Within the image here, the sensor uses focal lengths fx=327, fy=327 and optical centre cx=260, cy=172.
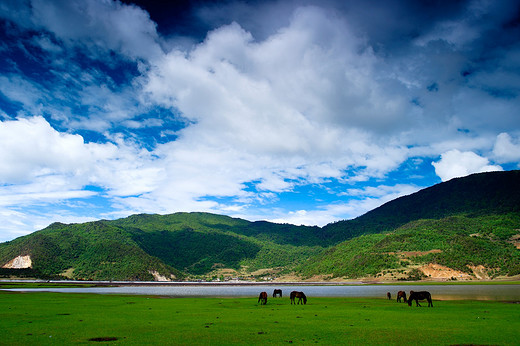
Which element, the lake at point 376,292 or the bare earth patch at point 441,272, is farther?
the bare earth patch at point 441,272

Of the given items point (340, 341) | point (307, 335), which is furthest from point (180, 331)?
point (340, 341)

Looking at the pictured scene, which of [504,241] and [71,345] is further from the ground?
[504,241]

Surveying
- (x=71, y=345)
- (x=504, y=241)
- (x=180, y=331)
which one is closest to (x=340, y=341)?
(x=180, y=331)

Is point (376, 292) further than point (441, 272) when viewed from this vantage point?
No

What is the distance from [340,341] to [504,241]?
753 ft

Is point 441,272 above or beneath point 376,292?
above

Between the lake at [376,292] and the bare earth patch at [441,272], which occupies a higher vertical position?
the bare earth patch at [441,272]

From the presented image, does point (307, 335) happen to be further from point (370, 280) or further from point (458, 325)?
point (370, 280)

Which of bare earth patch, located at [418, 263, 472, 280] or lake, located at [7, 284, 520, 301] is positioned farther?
bare earth patch, located at [418, 263, 472, 280]

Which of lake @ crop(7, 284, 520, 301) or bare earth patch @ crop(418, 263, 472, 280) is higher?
bare earth patch @ crop(418, 263, 472, 280)

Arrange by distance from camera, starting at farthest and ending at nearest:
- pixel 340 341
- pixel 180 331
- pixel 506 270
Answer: pixel 506 270 → pixel 180 331 → pixel 340 341

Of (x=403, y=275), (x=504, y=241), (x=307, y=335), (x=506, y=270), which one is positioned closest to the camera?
(x=307, y=335)

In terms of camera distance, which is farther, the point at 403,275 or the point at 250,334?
the point at 403,275

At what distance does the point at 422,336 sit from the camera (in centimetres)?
1816
